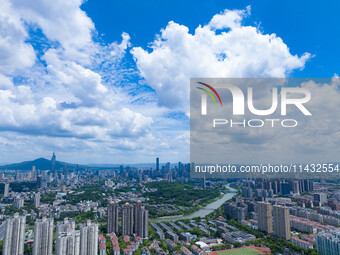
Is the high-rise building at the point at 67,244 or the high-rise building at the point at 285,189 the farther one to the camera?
the high-rise building at the point at 285,189

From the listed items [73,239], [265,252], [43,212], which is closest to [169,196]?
[43,212]

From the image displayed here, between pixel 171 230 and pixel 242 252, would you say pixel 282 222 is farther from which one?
pixel 171 230

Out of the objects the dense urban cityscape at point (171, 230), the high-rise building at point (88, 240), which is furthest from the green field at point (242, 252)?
the high-rise building at point (88, 240)

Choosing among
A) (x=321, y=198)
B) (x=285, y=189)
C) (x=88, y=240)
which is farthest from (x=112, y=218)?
(x=285, y=189)

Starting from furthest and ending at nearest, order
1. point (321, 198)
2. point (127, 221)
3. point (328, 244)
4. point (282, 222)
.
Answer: point (321, 198) < point (127, 221) < point (282, 222) < point (328, 244)

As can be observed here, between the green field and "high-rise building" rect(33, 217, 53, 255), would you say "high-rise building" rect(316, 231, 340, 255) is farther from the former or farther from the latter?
"high-rise building" rect(33, 217, 53, 255)

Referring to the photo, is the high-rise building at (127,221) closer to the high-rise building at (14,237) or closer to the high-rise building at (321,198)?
the high-rise building at (14,237)

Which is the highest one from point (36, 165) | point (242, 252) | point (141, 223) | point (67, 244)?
point (36, 165)

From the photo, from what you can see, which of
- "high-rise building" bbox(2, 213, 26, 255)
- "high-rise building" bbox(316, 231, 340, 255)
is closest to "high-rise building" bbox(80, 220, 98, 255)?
"high-rise building" bbox(2, 213, 26, 255)
